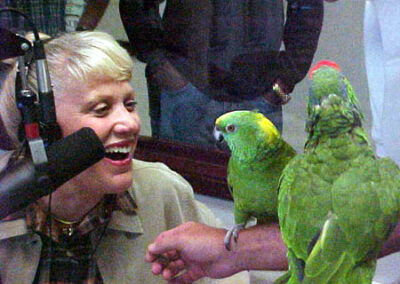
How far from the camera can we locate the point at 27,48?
56cm

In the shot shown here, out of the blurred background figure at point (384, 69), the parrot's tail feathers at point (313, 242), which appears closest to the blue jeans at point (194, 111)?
the blurred background figure at point (384, 69)

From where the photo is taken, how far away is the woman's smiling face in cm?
69

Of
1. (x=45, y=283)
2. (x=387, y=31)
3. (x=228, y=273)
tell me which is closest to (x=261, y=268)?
(x=228, y=273)

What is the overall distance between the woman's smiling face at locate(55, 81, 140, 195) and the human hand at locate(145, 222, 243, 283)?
142mm

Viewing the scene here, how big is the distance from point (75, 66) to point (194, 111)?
0.18m

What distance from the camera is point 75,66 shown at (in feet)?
2.34

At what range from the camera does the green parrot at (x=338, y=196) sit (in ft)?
1.23

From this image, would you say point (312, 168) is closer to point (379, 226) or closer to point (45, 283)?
→ point (379, 226)

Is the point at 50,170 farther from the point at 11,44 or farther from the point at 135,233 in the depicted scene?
the point at 135,233

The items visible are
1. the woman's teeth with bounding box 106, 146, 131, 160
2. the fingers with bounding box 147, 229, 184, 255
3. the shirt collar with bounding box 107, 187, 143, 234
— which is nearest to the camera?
the fingers with bounding box 147, 229, 184, 255

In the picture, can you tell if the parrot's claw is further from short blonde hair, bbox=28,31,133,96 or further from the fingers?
short blonde hair, bbox=28,31,133,96

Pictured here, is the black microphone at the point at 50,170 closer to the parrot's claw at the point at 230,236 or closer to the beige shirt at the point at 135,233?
the parrot's claw at the point at 230,236

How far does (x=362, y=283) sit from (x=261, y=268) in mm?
186

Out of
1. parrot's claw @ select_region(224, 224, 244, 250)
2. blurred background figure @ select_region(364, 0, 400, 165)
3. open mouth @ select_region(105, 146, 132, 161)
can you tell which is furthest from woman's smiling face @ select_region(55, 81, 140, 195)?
blurred background figure @ select_region(364, 0, 400, 165)
